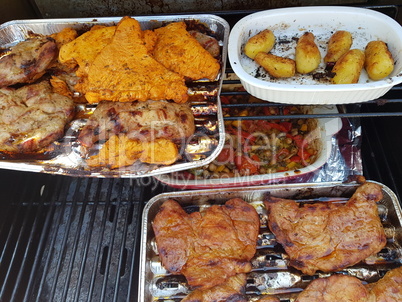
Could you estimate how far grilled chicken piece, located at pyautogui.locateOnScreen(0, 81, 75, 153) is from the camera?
2.28 metres

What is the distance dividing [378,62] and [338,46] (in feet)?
0.98

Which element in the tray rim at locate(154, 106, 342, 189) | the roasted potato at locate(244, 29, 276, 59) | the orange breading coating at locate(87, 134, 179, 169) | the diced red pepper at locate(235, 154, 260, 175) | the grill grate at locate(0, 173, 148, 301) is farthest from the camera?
the diced red pepper at locate(235, 154, 260, 175)

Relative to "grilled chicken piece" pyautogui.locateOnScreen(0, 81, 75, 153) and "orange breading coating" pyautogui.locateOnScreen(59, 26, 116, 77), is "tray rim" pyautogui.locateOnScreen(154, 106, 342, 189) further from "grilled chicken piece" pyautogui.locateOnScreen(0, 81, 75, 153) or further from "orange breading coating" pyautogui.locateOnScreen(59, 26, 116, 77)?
"orange breading coating" pyautogui.locateOnScreen(59, 26, 116, 77)

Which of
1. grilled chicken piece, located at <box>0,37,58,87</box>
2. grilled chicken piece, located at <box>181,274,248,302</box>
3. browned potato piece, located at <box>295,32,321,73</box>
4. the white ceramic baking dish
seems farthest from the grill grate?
browned potato piece, located at <box>295,32,321,73</box>

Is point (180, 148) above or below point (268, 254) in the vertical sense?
above

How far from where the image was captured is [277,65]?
7.17ft

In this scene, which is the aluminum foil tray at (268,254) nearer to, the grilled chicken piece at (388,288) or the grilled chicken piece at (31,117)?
the grilled chicken piece at (388,288)

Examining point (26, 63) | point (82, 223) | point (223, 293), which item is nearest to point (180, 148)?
point (223, 293)

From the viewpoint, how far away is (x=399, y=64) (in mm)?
2100

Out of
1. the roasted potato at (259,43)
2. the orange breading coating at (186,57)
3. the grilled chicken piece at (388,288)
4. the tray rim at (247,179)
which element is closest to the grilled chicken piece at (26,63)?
the orange breading coating at (186,57)

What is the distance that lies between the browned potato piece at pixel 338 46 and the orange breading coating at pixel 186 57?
30.7 inches

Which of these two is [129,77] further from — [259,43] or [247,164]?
[247,164]

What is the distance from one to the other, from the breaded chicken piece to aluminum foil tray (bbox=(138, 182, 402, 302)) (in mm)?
823

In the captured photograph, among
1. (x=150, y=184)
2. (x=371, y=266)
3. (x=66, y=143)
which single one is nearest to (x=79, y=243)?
(x=150, y=184)
